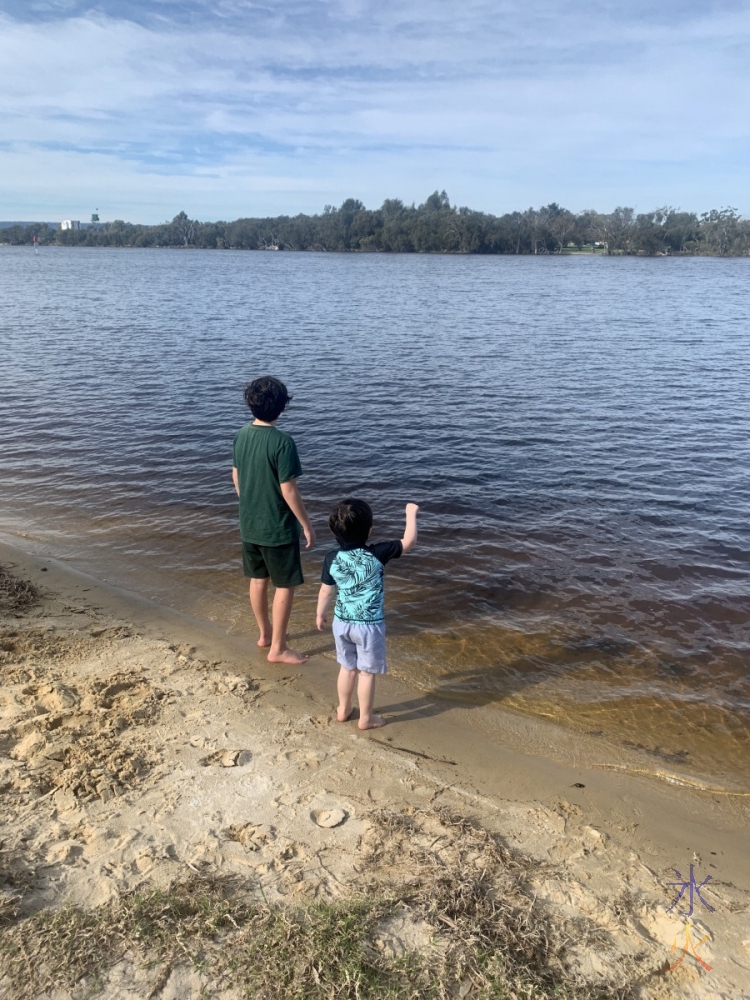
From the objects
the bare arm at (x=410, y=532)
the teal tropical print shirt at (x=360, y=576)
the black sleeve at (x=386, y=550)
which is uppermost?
the bare arm at (x=410, y=532)

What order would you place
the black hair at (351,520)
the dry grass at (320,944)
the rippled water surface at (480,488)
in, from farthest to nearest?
the rippled water surface at (480,488) → the black hair at (351,520) → the dry grass at (320,944)

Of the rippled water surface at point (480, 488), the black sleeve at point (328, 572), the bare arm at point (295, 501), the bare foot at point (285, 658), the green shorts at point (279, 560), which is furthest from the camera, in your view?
the rippled water surface at point (480, 488)

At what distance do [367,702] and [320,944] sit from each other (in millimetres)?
2039

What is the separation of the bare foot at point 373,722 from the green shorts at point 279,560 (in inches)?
46.9

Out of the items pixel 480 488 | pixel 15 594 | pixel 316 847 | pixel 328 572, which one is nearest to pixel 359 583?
pixel 328 572

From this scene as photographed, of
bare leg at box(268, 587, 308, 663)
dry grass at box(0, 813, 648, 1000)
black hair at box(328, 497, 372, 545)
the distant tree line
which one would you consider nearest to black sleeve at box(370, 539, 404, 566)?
black hair at box(328, 497, 372, 545)

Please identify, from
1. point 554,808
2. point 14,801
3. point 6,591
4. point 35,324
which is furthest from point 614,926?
point 35,324

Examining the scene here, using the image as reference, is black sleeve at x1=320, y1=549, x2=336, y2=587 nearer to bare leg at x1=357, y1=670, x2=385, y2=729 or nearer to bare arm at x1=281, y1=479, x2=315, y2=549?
bare arm at x1=281, y1=479, x2=315, y2=549

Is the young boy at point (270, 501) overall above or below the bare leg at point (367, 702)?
above

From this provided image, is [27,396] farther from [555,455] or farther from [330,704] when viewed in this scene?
[330,704]

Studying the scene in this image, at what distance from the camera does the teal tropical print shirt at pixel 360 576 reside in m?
4.47

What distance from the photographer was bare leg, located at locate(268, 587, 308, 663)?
18.2 ft

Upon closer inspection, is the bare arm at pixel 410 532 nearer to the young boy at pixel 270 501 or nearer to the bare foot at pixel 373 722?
the young boy at pixel 270 501

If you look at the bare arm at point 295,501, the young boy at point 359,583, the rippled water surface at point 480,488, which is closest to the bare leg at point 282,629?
the rippled water surface at point 480,488
